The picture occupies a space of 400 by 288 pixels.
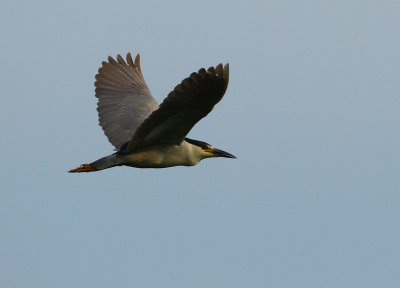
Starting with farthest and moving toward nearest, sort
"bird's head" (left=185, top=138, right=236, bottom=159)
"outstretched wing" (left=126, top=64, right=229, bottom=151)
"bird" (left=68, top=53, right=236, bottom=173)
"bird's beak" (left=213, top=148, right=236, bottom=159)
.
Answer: "bird's beak" (left=213, top=148, right=236, bottom=159)
"bird's head" (left=185, top=138, right=236, bottom=159)
"bird" (left=68, top=53, right=236, bottom=173)
"outstretched wing" (left=126, top=64, right=229, bottom=151)

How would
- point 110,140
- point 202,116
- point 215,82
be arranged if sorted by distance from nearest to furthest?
point 215,82
point 202,116
point 110,140

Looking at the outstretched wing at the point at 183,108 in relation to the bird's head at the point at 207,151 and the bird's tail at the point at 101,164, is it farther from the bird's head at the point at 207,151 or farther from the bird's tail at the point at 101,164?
the bird's head at the point at 207,151

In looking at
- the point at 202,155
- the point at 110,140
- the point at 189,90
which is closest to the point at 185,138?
the point at 202,155

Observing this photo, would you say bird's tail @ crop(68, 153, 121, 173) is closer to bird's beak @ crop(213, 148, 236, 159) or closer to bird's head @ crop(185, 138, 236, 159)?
bird's head @ crop(185, 138, 236, 159)

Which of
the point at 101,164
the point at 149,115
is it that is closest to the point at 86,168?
the point at 101,164

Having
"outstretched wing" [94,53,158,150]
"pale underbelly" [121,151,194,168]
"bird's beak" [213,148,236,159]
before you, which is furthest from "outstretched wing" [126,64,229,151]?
"outstretched wing" [94,53,158,150]

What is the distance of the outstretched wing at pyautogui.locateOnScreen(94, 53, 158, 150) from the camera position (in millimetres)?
14156

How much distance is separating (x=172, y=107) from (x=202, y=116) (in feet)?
1.87

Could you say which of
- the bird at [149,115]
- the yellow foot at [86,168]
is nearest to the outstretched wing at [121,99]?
the bird at [149,115]

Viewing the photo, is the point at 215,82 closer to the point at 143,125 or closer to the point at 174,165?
the point at 143,125

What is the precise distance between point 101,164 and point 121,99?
246cm

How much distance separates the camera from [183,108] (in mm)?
11391

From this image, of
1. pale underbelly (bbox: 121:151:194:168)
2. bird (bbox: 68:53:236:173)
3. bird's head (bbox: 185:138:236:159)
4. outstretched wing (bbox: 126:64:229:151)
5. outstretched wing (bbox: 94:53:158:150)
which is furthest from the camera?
outstretched wing (bbox: 94:53:158:150)

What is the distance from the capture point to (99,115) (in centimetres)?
1454
